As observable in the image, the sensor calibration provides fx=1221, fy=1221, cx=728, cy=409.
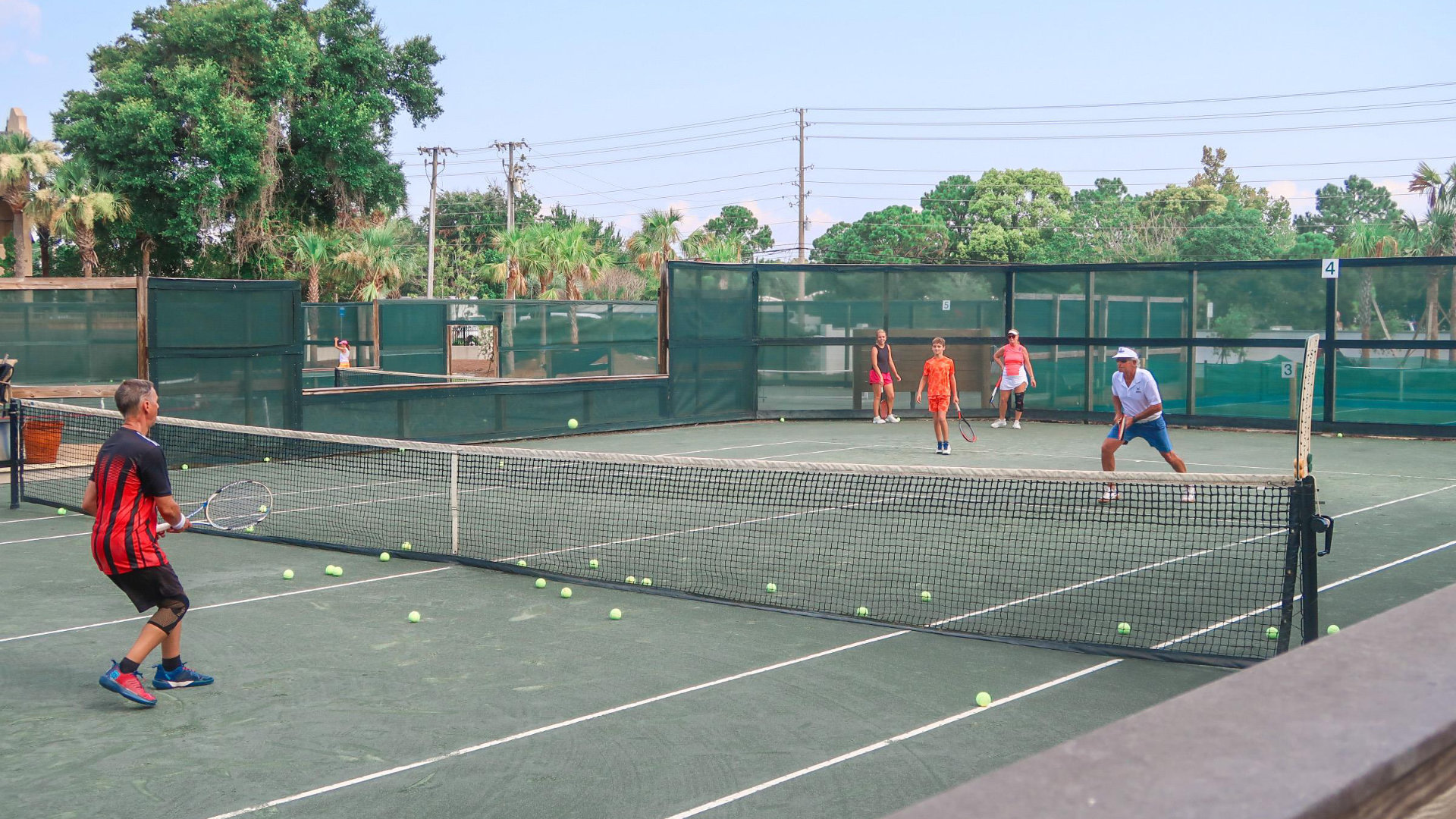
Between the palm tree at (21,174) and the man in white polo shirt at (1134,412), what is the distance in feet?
109

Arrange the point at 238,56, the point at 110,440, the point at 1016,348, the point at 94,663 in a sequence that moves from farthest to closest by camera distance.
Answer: the point at 238,56, the point at 1016,348, the point at 94,663, the point at 110,440

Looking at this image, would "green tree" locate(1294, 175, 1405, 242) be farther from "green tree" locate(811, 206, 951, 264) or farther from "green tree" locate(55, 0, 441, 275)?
"green tree" locate(55, 0, 441, 275)

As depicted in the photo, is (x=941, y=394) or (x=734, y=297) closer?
(x=941, y=394)

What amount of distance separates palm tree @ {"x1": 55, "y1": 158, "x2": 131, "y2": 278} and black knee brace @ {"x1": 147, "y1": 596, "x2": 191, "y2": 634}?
32255 mm

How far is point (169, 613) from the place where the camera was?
6.41m

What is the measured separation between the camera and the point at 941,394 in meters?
17.5

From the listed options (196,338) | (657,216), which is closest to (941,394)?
(196,338)

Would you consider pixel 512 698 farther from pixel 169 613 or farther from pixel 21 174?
pixel 21 174

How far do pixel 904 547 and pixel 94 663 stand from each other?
20.4 feet

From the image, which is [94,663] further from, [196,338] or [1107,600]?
[196,338]

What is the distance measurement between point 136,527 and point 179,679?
902mm

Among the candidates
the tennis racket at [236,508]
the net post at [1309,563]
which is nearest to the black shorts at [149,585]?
the tennis racket at [236,508]

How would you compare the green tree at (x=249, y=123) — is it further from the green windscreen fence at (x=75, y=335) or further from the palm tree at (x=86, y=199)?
the green windscreen fence at (x=75, y=335)

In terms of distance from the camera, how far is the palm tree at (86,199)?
34.5m
